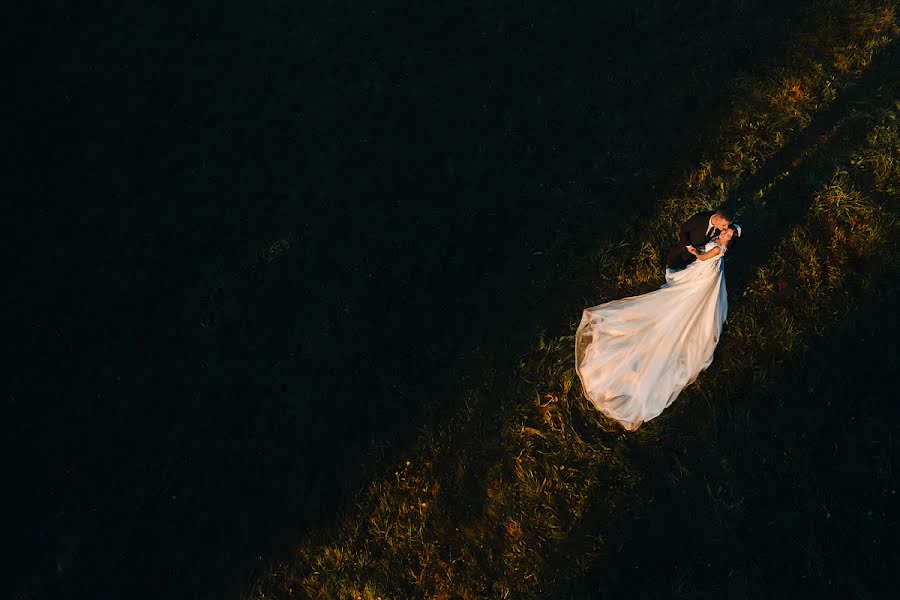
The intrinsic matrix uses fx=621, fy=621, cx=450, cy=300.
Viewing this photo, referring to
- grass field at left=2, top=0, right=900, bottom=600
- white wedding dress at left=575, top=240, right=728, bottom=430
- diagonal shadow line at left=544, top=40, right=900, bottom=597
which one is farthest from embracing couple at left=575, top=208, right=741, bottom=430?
diagonal shadow line at left=544, top=40, right=900, bottom=597

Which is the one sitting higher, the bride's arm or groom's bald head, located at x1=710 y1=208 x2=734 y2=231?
groom's bald head, located at x1=710 y1=208 x2=734 y2=231

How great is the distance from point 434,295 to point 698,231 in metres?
2.66

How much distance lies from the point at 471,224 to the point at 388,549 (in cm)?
344

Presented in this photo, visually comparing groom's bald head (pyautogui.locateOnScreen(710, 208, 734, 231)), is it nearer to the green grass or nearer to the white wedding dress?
the white wedding dress

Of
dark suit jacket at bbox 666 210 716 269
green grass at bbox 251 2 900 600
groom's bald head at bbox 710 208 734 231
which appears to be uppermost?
groom's bald head at bbox 710 208 734 231

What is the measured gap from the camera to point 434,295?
659 cm

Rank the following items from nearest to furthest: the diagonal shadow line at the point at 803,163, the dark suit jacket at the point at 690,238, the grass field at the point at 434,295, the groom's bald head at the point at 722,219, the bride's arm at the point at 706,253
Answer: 1. the groom's bald head at the point at 722,219
2. the bride's arm at the point at 706,253
3. the dark suit jacket at the point at 690,238
4. the grass field at the point at 434,295
5. the diagonal shadow line at the point at 803,163

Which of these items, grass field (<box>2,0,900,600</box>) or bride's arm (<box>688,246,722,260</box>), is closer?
bride's arm (<box>688,246,722,260</box>)

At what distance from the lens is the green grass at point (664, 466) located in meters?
5.54

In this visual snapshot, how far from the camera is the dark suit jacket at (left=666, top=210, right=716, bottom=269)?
18.1 ft

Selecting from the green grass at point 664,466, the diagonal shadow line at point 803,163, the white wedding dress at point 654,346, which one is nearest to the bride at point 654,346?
the white wedding dress at point 654,346

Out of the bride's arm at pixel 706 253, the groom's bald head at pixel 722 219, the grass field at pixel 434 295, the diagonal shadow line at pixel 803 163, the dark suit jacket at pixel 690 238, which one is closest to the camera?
the groom's bald head at pixel 722 219

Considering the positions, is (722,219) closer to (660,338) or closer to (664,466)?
(660,338)

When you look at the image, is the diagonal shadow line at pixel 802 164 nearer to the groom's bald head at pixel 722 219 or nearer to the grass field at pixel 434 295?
the grass field at pixel 434 295
